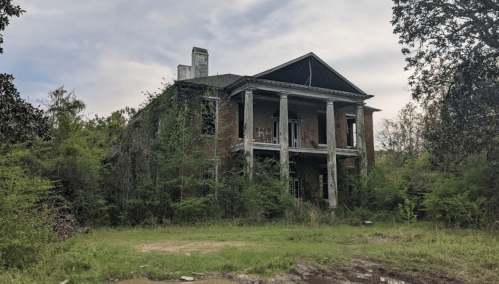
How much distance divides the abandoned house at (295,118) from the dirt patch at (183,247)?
779 cm

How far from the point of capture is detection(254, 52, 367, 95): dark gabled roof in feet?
67.1

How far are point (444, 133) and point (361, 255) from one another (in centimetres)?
832

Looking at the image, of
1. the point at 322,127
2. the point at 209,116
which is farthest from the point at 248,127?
the point at 322,127

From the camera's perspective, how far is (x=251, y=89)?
65.1ft

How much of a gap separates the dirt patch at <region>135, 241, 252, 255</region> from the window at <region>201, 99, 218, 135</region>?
9.04m

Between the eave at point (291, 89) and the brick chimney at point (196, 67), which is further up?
the brick chimney at point (196, 67)

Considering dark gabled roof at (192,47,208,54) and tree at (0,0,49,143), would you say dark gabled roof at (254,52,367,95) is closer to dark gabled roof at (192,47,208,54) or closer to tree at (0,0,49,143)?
Answer: dark gabled roof at (192,47,208,54)

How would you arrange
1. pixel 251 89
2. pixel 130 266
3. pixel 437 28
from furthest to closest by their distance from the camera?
pixel 251 89 < pixel 437 28 < pixel 130 266

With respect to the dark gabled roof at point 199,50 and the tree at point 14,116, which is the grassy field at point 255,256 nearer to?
the tree at point 14,116

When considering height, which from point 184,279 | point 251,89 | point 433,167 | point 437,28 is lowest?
point 184,279

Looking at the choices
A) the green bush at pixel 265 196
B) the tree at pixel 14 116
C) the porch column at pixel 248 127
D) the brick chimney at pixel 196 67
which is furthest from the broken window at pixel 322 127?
the tree at pixel 14 116

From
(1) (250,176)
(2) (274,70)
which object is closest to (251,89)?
(2) (274,70)

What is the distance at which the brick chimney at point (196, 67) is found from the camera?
24453 millimetres

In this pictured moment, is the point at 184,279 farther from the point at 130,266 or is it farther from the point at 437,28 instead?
the point at 437,28
